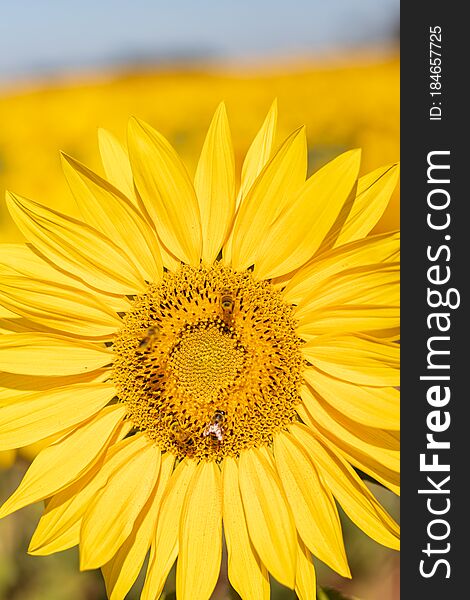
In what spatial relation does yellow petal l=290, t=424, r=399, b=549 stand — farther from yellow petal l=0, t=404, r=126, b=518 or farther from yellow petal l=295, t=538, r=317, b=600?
yellow petal l=0, t=404, r=126, b=518

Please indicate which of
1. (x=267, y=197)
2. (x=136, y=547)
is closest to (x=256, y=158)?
(x=267, y=197)

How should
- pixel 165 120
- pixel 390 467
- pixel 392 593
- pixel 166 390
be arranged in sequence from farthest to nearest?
pixel 165 120 < pixel 392 593 < pixel 166 390 < pixel 390 467

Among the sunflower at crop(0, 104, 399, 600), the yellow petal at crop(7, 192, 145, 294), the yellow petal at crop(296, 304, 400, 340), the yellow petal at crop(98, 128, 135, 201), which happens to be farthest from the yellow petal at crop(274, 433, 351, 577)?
the yellow petal at crop(98, 128, 135, 201)

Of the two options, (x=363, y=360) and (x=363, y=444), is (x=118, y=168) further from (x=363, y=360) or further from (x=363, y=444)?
(x=363, y=444)

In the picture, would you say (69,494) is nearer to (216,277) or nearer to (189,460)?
(189,460)

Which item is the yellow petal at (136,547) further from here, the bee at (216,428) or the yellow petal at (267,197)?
the yellow petal at (267,197)

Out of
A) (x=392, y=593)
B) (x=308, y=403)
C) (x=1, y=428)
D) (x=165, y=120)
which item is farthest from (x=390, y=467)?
(x=165, y=120)
